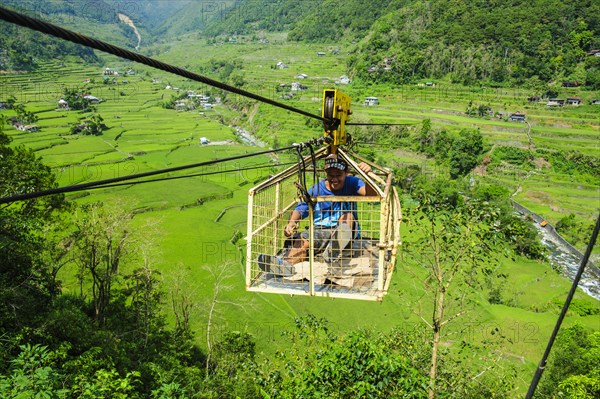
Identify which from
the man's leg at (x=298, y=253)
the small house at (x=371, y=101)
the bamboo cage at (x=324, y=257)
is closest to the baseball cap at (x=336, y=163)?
the bamboo cage at (x=324, y=257)

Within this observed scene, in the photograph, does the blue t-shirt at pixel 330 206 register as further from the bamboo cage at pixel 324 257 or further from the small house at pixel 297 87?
the small house at pixel 297 87

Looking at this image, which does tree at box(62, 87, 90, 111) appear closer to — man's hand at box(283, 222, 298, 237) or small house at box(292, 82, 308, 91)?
small house at box(292, 82, 308, 91)

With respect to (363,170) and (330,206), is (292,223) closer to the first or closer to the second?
(330,206)

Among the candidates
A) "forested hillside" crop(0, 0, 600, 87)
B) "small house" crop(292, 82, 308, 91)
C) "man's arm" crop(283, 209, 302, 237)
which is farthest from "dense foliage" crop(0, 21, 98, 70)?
"man's arm" crop(283, 209, 302, 237)

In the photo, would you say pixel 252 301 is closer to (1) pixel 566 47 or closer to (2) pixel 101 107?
(2) pixel 101 107

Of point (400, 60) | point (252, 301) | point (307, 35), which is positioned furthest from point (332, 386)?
point (307, 35)
